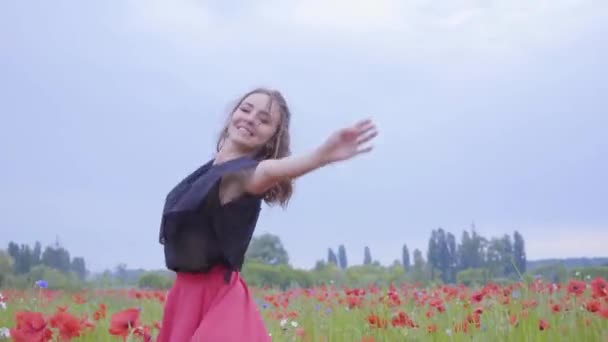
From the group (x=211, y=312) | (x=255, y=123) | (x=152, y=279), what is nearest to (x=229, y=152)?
(x=255, y=123)

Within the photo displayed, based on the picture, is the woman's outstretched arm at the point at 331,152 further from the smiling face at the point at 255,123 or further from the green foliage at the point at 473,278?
the green foliage at the point at 473,278

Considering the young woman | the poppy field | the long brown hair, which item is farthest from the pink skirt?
the long brown hair

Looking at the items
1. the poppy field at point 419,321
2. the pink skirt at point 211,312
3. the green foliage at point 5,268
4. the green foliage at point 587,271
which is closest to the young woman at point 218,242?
the pink skirt at point 211,312

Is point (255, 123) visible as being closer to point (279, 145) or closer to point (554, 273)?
point (279, 145)

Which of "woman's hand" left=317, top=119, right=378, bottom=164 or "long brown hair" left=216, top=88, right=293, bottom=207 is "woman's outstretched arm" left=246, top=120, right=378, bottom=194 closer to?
"woman's hand" left=317, top=119, right=378, bottom=164

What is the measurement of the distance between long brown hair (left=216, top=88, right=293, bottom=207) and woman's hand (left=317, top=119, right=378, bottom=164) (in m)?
0.73

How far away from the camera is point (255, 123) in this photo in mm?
2422

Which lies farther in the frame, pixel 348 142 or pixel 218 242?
pixel 218 242

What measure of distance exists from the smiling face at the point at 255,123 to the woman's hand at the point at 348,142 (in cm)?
65

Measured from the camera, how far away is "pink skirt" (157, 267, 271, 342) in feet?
7.03

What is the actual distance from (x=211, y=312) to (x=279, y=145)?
63 cm

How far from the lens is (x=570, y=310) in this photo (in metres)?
3.53

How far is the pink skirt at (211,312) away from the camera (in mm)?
2143

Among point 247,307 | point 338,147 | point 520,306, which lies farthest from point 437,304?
point 338,147
